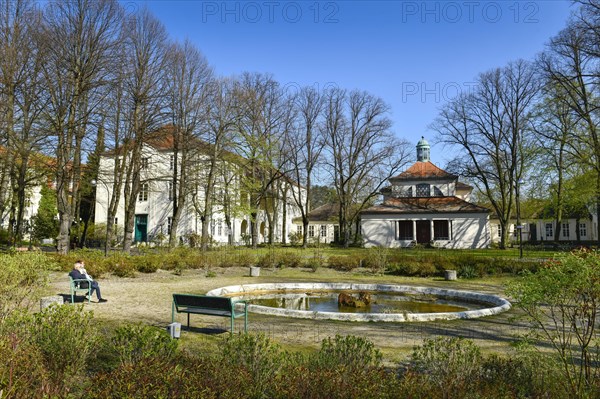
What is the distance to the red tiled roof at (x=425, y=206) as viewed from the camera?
153 feet

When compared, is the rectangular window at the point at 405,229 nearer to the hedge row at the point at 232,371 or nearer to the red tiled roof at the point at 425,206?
the red tiled roof at the point at 425,206

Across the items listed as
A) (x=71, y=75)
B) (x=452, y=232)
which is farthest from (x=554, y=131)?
(x=71, y=75)

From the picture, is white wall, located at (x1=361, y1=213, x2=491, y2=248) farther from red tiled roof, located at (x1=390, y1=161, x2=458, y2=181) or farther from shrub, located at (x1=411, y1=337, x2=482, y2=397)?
shrub, located at (x1=411, y1=337, x2=482, y2=397)

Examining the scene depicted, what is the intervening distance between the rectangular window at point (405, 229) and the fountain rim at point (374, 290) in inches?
1288

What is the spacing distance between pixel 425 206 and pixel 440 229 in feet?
10.2

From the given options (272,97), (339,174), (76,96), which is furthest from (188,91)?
(339,174)

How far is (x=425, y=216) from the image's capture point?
47.4 metres

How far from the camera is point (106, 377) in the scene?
13.8ft

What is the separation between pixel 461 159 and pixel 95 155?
3394 centimetres

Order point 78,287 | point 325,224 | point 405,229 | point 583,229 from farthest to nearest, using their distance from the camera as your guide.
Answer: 1. point 583,229
2. point 325,224
3. point 405,229
4. point 78,287

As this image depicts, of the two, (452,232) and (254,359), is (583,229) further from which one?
(254,359)

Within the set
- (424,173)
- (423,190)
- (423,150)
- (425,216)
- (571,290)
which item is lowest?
(571,290)

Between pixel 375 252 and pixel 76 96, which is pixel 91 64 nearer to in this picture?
pixel 76 96

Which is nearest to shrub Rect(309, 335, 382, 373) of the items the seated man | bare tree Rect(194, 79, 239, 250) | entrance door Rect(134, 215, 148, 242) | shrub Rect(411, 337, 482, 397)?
shrub Rect(411, 337, 482, 397)
